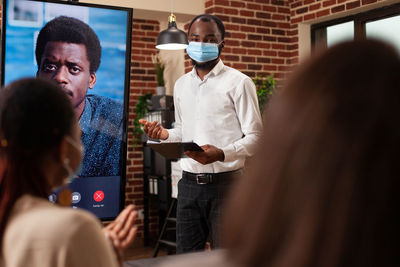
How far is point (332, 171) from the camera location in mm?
431

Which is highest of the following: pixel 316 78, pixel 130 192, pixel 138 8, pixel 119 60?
pixel 138 8

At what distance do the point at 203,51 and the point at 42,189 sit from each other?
1.89 meters

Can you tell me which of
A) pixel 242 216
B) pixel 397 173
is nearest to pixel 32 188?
pixel 242 216

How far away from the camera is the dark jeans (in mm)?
2426

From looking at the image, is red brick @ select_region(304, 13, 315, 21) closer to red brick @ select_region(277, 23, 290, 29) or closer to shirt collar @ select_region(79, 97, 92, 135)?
red brick @ select_region(277, 23, 290, 29)

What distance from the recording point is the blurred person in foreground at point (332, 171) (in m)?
0.42

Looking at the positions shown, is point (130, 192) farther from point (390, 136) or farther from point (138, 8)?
point (390, 136)

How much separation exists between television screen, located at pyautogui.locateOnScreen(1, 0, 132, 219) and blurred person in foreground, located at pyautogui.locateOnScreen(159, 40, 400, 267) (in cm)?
163

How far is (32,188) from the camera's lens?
0.94m

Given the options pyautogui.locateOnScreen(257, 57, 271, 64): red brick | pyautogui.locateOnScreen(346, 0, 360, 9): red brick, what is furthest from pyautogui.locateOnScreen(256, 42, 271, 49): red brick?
pyautogui.locateOnScreen(346, 0, 360, 9): red brick

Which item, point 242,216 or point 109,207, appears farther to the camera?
point 109,207

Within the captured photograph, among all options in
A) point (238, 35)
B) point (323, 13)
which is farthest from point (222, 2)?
point (323, 13)

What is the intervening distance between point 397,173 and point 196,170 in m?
2.09

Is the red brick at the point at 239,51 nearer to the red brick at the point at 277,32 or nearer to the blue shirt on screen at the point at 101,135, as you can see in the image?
the red brick at the point at 277,32
